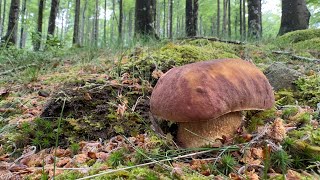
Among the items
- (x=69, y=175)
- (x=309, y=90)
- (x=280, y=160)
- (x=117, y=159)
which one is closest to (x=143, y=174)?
(x=117, y=159)

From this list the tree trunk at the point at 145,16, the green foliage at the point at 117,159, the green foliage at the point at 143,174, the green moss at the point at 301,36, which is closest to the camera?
the green foliage at the point at 143,174

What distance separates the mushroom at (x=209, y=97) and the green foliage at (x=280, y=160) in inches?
11.9

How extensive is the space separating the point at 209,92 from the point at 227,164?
→ 0.38 m

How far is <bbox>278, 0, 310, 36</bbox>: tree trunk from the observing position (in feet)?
25.6

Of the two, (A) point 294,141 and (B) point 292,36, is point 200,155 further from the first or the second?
(B) point 292,36

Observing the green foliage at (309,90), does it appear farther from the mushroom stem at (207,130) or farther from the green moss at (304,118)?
the mushroom stem at (207,130)

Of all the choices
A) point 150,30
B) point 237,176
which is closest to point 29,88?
point 237,176

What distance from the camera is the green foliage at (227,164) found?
148cm

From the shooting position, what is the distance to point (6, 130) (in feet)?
7.77

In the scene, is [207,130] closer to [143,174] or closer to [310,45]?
Answer: [143,174]

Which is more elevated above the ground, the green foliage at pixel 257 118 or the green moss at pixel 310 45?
the green moss at pixel 310 45

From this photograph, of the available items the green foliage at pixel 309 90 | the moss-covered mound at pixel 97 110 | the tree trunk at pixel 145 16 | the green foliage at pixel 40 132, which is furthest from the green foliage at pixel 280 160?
the tree trunk at pixel 145 16

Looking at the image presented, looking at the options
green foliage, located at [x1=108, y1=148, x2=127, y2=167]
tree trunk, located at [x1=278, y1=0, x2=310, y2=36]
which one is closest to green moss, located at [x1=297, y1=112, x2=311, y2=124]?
Answer: green foliage, located at [x1=108, y1=148, x2=127, y2=167]

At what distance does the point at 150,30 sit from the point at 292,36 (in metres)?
2.98
